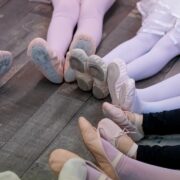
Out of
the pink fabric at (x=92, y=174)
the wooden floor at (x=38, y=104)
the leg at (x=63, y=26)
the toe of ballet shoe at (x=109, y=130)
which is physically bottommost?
Answer: the wooden floor at (x=38, y=104)

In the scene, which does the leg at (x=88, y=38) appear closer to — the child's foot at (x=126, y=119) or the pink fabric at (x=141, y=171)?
the child's foot at (x=126, y=119)

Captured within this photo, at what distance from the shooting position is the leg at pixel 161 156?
99 cm

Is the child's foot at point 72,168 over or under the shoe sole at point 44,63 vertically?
over

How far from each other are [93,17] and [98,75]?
40 cm

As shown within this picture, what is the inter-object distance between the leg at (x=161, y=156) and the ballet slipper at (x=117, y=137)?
2 centimetres

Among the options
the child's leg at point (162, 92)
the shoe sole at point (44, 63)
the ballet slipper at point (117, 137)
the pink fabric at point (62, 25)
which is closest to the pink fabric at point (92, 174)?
the ballet slipper at point (117, 137)

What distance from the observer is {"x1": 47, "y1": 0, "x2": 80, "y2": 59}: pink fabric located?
1.47 m

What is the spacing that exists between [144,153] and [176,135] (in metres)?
0.17

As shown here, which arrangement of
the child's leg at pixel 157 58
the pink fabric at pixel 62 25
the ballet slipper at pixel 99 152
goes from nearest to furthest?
1. the ballet slipper at pixel 99 152
2. the child's leg at pixel 157 58
3. the pink fabric at pixel 62 25

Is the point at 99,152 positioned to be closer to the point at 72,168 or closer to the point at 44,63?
the point at 72,168

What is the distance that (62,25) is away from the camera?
1.54m

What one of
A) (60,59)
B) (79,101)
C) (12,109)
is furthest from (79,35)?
(12,109)

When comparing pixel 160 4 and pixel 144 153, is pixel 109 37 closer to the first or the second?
pixel 160 4

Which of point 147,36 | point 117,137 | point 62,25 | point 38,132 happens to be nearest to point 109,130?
point 117,137
